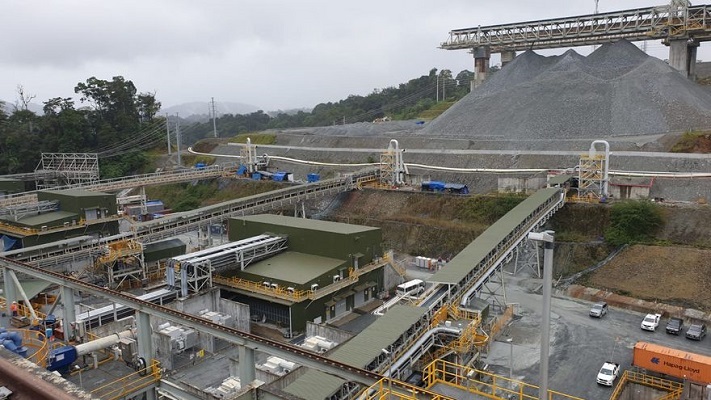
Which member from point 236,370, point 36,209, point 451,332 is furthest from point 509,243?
point 36,209

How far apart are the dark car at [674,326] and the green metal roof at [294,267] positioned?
52.7 ft

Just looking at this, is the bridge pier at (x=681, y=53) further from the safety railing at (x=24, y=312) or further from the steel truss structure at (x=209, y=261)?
the safety railing at (x=24, y=312)

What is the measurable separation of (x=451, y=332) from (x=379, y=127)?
2191 inches

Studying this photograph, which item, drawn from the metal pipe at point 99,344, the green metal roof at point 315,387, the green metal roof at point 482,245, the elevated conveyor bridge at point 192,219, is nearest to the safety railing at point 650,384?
the green metal roof at point 482,245

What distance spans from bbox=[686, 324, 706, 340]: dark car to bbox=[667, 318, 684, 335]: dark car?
408 millimetres

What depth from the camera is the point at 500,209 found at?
38.0 m

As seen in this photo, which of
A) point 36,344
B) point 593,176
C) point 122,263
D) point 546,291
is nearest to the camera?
point 546,291

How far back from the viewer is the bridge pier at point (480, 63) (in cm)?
6850

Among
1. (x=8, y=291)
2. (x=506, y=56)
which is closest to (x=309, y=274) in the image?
(x=8, y=291)

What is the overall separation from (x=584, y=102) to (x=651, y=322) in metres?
32.7

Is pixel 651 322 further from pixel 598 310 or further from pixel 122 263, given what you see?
pixel 122 263

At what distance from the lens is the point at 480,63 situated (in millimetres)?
69438

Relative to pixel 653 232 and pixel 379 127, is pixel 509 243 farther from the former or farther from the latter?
pixel 379 127

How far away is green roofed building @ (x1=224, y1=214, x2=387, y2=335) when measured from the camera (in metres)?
25.4
